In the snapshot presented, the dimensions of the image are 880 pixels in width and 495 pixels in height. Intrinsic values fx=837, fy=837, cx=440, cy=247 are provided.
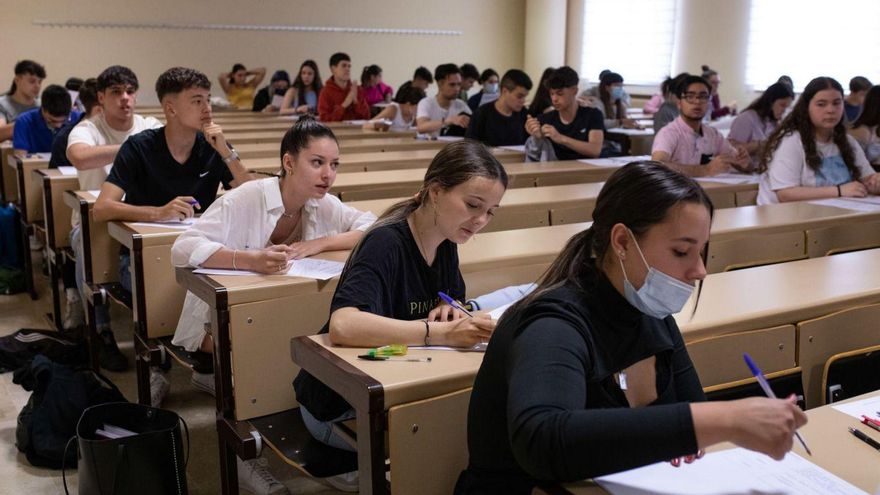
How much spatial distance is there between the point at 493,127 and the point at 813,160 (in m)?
2.54

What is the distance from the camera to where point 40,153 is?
5.23 m

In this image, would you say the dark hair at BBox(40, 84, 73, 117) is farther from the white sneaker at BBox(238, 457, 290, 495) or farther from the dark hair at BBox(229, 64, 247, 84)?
the dark hair at BBox(229, 64, 247, 84)

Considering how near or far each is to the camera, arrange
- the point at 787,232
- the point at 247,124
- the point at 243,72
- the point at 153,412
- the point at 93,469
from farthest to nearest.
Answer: the point at 243,72, the point at 247,124, the point at 787,232, the point at 153,412, the point at 93,469

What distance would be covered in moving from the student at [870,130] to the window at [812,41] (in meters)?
4.24

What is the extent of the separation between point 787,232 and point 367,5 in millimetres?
10879

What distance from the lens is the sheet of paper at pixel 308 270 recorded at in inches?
87.9

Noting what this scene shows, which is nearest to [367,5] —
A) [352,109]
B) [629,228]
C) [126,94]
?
[352,109]

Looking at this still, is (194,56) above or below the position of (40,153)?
above

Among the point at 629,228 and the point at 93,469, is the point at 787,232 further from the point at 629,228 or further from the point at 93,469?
the point at 93,469

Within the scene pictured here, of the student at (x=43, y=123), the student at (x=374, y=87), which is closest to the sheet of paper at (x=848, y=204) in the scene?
the student at (x=43, y=123)

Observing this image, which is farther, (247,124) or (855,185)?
(247,124)

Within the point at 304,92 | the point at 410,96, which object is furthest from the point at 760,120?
the point at 304,92

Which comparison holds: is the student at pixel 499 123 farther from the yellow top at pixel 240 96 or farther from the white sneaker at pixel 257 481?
the yellow top at pixel 240 96

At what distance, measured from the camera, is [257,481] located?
2.38 metres
